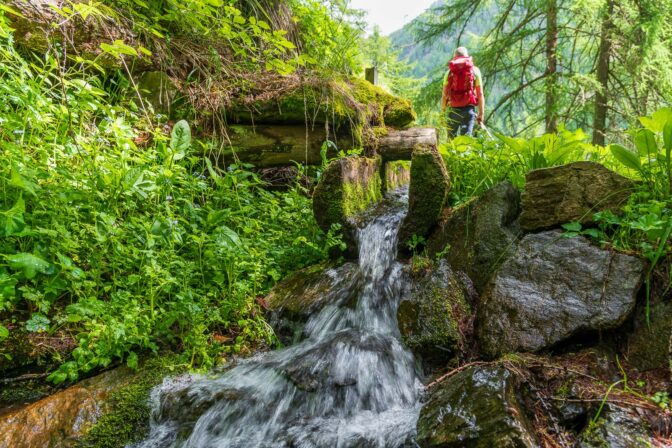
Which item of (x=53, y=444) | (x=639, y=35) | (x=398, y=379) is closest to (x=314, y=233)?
(x=398, y=379)

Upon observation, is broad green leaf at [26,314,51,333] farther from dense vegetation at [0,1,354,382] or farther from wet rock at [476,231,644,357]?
wet rock at [476,231,644,357]

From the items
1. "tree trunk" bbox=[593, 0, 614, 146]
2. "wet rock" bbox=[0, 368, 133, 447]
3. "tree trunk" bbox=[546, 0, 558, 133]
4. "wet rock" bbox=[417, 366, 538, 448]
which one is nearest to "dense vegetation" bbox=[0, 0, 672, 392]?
"wet rock" bbox=[0, 368, 133, 447]

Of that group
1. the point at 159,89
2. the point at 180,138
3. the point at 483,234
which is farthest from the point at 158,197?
the point at 483,234

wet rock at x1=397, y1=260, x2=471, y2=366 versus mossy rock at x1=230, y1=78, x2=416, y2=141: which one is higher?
mossy rock at x1=230, y1=78, x2=416, y2=141

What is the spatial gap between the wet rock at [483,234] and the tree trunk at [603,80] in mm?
5517

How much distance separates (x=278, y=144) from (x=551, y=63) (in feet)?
21.8

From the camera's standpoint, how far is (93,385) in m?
2.18

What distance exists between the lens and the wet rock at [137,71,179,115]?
13.2 feet

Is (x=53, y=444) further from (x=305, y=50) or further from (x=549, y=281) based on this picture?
(x=305, y=50)

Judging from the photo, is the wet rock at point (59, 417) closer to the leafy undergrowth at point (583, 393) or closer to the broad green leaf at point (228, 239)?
the broad green leaf at point (228, 239)

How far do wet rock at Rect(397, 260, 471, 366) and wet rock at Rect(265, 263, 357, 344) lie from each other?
63 cm

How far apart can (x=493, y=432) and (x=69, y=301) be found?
8.58ft

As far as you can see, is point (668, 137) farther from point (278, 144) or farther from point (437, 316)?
point (278, 144)

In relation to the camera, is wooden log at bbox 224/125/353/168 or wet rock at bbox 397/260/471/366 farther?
wooden log at bbox 224/125/353/168
